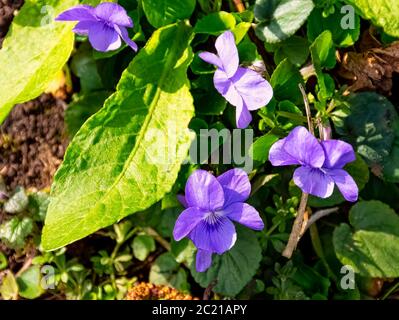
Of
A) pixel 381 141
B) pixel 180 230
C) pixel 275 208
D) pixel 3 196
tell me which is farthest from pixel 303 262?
pixel 3 196

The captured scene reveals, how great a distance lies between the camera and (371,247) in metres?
1.49

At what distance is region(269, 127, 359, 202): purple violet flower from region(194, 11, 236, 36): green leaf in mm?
317

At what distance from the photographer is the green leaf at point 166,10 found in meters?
1.39

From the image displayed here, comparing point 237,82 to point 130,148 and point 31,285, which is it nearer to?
point 130,148

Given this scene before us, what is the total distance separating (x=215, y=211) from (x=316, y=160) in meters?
0.22

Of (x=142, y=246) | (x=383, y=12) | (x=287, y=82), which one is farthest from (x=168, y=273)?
(x=383, y=12)

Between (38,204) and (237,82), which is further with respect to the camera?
(38,204)

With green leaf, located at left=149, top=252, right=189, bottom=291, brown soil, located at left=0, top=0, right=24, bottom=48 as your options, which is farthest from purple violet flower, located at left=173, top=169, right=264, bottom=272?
brown soil, located at left=0, top=0, right=24, bottom=48

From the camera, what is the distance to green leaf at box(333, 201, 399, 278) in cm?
148

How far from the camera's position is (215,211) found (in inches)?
49.7

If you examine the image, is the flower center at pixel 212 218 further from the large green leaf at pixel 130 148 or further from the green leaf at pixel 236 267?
the green leaf at pixel 236 267

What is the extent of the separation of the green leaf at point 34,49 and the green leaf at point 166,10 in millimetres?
175

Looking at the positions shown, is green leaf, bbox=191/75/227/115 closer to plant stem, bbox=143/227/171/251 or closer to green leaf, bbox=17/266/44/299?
plant stem, bbox=143/227/171/251
